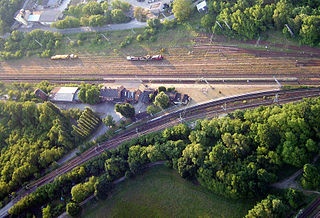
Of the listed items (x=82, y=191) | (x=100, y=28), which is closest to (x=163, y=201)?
(x=82, y=191)

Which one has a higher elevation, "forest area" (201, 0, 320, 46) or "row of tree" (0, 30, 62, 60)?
"forest area" (201, 0, 320, 46)

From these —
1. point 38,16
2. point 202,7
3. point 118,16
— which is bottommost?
point 38,16

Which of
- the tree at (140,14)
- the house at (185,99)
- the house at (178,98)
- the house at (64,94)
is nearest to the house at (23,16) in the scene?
the house at (64,94)

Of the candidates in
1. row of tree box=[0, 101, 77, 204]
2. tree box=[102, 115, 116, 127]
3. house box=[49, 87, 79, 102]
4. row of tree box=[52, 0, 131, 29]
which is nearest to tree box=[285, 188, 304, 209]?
tree box=[102, 115, 116, 127]

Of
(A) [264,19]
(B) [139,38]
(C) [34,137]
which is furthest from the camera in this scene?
(B) [139,38]

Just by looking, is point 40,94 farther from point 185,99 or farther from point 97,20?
point 185,99

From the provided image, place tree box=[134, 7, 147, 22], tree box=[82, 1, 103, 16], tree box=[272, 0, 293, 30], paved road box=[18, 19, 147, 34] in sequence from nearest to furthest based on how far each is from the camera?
1. tree box=[272, 0, 293, 30]
2. tree box=[134, 7, 147, 22]
3. paved road box=[18, 19, 147, 34]
4. tree box=[82, 1, 103, 16]

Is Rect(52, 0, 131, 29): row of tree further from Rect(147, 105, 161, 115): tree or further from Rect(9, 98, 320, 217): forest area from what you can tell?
Rect(9, 98, 320, 217): forest area
